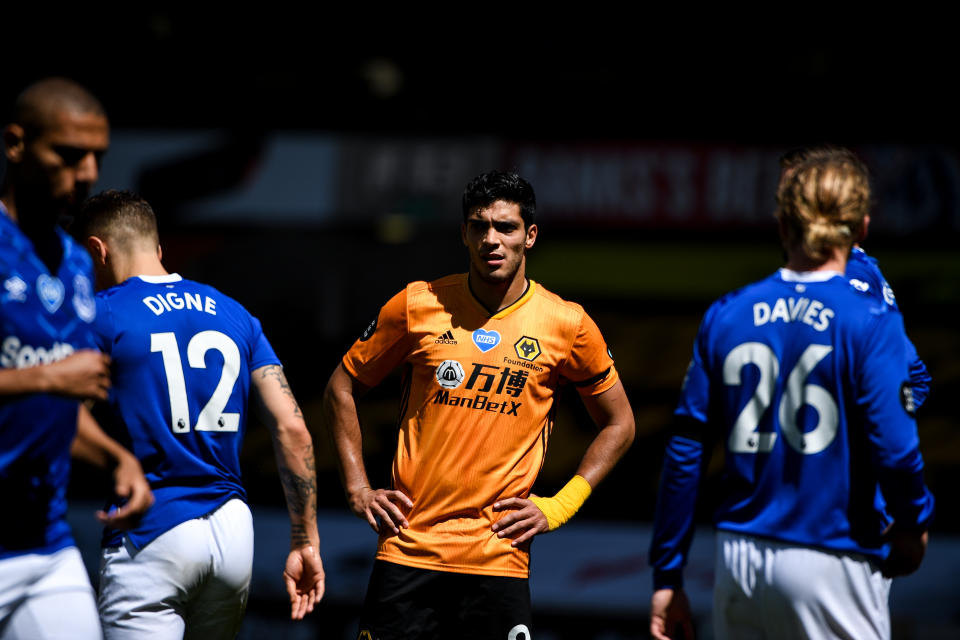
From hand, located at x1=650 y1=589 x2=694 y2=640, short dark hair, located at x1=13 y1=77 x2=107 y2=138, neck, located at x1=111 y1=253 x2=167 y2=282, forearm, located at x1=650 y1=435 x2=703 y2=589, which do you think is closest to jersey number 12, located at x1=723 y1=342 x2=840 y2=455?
forearm, located at x1=650 y1=435 x2=703 y2=589

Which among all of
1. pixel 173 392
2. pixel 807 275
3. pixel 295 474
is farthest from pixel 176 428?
pixel 807 275

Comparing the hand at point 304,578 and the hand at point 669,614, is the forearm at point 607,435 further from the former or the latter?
the hand at point 669,614

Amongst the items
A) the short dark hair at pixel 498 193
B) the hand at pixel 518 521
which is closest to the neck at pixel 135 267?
the short dark hair at pixel 498 193

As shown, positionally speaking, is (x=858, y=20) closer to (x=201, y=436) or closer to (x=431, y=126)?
(x=431, y=126)

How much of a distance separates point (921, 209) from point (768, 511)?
542 cm

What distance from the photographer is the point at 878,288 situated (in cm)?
365

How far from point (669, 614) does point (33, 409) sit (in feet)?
5.92

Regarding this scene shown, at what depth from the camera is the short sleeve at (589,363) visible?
442 centimetres

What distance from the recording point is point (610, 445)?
4.49m

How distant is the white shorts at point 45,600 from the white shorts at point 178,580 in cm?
73

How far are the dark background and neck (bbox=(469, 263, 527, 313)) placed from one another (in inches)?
150

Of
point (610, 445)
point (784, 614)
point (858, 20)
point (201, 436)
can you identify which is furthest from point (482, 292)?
point (858, 20)

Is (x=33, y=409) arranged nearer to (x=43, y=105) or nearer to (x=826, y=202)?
(x=43, y=105)

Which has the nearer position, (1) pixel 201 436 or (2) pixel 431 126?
(1) pixel 201 436
